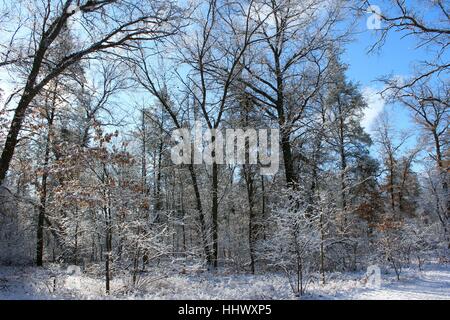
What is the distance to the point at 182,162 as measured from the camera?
19078 mm

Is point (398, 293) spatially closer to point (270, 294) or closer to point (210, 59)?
point (270, 294)

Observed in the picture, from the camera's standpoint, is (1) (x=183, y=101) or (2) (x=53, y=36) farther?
(1) (x=183, y=101)

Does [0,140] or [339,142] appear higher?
[339,142]

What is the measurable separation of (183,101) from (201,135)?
205cm

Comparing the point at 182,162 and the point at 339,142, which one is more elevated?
the point at 339,142

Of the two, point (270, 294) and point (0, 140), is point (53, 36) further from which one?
point (270, 294)

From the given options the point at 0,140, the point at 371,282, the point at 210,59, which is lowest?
the point at 371,282

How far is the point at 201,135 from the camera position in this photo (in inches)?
739
